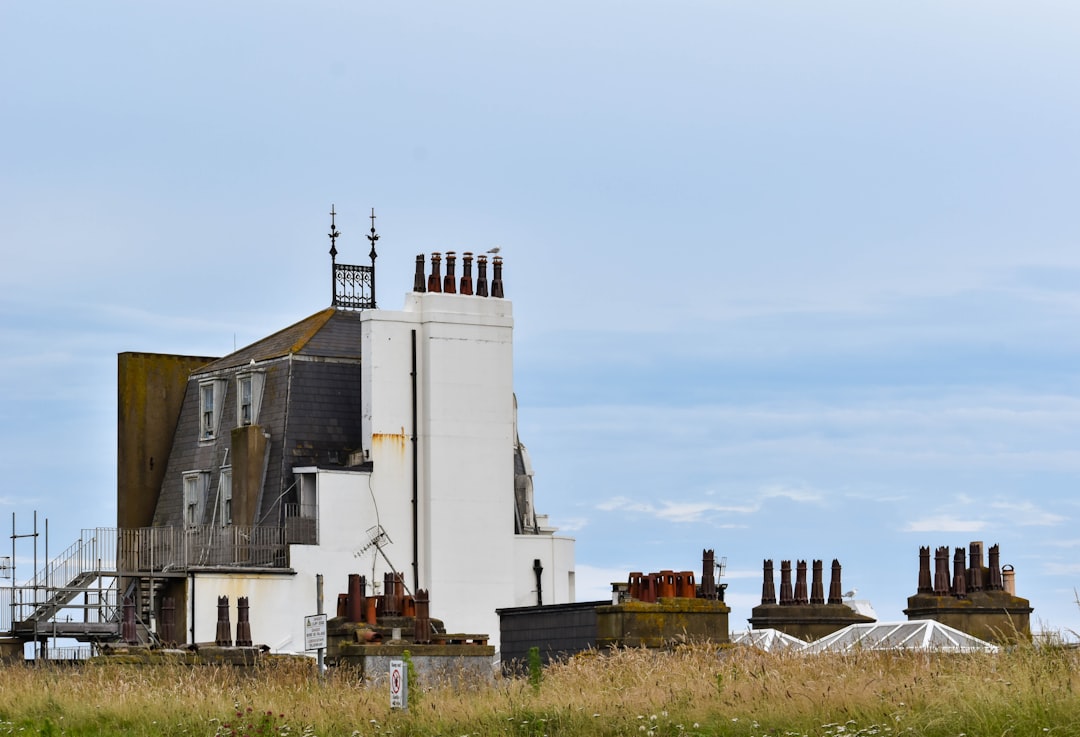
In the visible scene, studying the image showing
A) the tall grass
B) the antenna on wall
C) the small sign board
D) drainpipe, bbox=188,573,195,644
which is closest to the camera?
the tall grass

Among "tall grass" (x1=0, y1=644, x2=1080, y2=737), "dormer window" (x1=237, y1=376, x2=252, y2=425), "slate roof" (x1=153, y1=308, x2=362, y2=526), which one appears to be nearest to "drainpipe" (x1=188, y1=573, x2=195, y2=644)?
"slate roof" (x1=153, y1=308, x2=362, y2=526)

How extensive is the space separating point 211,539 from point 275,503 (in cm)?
190

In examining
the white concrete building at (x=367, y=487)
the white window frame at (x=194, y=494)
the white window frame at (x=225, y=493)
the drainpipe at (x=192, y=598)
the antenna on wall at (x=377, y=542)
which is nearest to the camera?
the drainpipe at (x=192, y=598)

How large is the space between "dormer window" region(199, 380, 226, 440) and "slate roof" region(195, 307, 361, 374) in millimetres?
561

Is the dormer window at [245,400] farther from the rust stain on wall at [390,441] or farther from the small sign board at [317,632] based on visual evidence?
the small sign board at [317,632]

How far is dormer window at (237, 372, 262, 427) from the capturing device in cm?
4979

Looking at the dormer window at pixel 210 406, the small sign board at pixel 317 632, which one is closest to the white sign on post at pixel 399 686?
the small sign board at pixel 317 632

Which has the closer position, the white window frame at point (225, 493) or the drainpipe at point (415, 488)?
the drainpipe at point (415, 488)

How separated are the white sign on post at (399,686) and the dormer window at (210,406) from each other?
28.9 m

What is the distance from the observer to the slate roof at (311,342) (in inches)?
1969

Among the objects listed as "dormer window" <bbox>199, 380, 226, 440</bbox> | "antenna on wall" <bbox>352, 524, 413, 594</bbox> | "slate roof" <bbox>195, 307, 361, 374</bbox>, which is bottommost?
"antenna on wall" <bbox>352, 524, 413, 594</bbox>

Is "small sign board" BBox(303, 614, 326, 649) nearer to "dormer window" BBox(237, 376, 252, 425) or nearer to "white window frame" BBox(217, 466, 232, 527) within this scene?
"white window frame" BBox(217, 466, 232, 527)

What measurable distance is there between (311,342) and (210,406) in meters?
3.88

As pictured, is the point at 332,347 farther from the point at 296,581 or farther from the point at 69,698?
the point at 69,698
